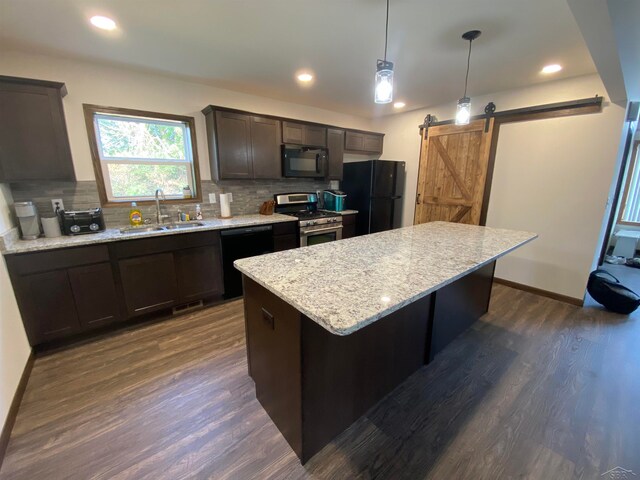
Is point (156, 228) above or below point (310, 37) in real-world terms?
below

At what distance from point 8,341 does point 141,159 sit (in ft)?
6.43

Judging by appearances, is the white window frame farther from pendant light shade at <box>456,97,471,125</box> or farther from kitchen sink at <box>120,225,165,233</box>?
pendant light shade at <box>456,97,471,125</box>

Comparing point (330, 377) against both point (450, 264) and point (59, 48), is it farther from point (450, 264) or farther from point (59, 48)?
point (59, 48)

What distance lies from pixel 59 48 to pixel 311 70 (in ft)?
7.01

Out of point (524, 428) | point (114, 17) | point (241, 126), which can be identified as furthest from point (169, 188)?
point (524, 428)

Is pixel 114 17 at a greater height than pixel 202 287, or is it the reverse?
pixel 114 17

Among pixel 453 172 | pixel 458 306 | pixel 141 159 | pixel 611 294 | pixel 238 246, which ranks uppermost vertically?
pixel 141 159

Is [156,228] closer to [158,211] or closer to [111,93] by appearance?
[158,211]

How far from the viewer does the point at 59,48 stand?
2158 mm

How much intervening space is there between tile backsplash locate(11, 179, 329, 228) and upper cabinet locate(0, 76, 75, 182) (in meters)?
0.31

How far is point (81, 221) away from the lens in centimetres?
238

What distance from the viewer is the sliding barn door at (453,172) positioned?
3.46 meters

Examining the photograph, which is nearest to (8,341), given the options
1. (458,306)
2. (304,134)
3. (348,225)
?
(458,306)

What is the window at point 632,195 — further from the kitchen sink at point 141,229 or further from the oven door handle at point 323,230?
→ the kitchen sink at point 141,229
